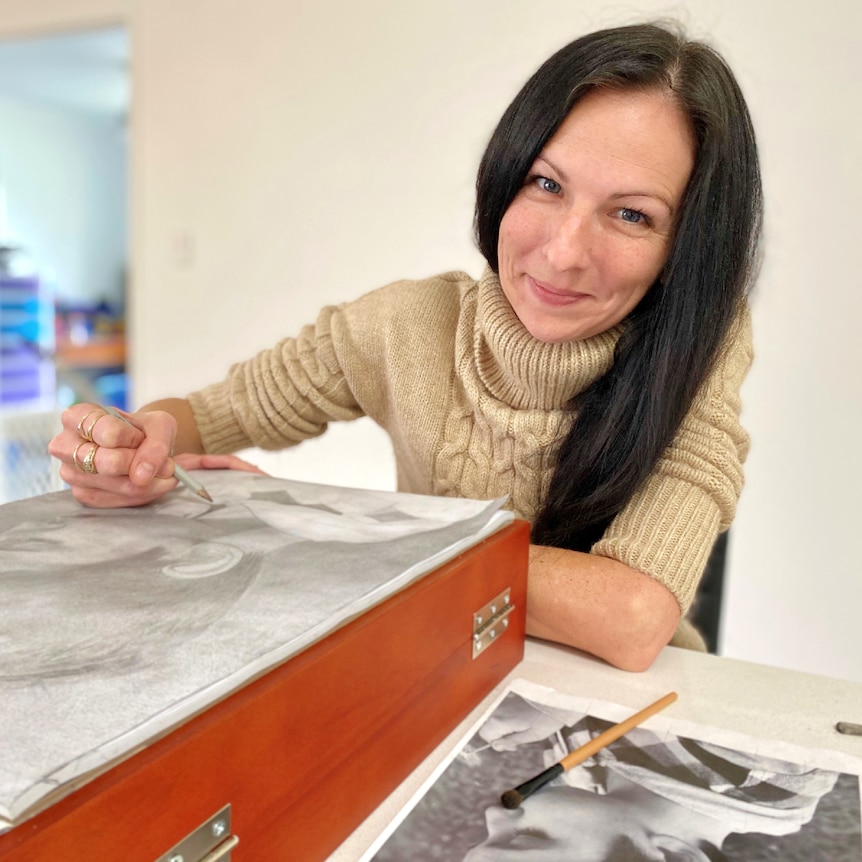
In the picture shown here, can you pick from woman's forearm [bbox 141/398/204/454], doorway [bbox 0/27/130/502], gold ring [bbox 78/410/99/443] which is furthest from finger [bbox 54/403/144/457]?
doorway [bbox 0/27/130/502]

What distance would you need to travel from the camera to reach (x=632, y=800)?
0.46 metres

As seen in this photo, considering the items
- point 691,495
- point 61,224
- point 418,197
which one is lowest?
point 691,495

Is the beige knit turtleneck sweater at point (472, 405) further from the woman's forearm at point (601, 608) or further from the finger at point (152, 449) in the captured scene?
the finger at point (152, 449)

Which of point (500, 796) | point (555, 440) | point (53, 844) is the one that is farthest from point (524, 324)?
point (53, 844)

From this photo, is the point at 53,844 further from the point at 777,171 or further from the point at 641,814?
the point at 777,171

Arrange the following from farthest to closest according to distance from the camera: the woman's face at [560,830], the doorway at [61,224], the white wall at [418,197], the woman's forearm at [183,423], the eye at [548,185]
Result: the doorway at [61,224]
the white wall at [418,197]
the woman's forearm at [183,423]
the eye at [548,185]
the woman's face at [560,830]

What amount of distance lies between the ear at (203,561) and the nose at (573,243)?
1.30ft

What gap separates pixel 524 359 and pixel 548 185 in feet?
0.53

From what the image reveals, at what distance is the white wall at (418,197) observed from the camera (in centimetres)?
181

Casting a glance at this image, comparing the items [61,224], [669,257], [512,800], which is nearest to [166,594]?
[512,800]

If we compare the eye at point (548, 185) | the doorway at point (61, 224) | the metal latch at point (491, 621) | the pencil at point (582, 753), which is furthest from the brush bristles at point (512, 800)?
the doorway at point (61, 224)

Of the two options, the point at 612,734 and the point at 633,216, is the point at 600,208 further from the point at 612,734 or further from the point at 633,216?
the point at 612,734

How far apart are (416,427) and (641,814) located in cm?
56

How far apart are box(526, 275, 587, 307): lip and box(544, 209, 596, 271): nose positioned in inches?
1.6
